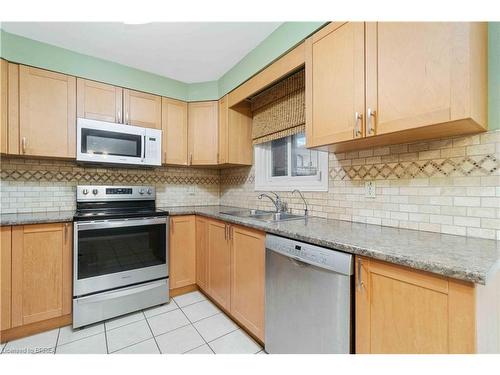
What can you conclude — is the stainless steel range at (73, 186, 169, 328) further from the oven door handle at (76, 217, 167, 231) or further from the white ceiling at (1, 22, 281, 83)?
the white ceiling at (1, 22, 281, 83)

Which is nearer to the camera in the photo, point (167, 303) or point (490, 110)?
point (490, 110)

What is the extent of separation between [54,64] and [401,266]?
2.80m

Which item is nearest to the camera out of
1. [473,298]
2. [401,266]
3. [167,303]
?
[473,298]

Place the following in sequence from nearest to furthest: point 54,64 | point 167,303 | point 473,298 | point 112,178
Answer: point 473,298, point 54,64, point 167,303, point 112,178

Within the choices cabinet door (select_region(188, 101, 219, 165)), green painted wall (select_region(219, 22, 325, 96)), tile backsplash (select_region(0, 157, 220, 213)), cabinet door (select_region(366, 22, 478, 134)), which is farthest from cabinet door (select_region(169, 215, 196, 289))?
cabinet door (select_region(366, 22, 478, 134))

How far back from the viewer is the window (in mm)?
1938

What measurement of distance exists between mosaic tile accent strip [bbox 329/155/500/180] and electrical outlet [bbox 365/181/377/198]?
0.11ft

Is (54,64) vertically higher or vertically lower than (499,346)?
higher

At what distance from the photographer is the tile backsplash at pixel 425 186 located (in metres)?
1.07

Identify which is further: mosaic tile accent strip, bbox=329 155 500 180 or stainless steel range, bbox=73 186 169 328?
stainless steel range, bbox=73 186 169 328

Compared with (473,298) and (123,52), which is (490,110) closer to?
(473,298)

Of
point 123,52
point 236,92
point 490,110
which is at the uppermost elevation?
point 123,52
